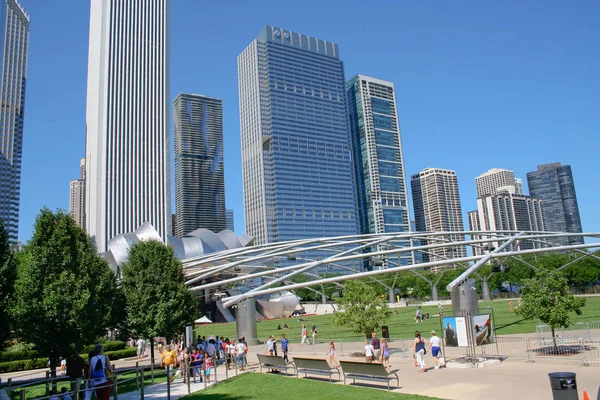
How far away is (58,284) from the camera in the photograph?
1526cm

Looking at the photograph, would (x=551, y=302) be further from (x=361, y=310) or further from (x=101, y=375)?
(x=101, y=375)

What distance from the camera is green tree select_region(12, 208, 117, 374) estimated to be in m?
14.9

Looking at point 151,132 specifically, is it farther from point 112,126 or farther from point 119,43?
point 119,43

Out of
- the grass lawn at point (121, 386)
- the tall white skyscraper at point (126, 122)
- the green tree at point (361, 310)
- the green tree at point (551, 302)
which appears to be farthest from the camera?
the tall white skyscraper at point (126, 122)

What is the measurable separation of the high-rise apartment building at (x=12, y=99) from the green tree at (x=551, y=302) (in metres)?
167

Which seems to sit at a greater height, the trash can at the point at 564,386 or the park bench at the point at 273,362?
the trash can at the point at 564,386

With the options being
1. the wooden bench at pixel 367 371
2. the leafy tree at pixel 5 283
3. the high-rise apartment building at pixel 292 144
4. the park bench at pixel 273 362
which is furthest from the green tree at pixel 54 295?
the high-rise apartment building at pixel 292 144

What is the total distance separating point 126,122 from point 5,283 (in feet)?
346

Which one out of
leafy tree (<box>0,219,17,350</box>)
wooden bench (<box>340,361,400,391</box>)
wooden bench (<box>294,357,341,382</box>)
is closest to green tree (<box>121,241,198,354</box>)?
leafy tree (<box>0,219,17,350</box>)

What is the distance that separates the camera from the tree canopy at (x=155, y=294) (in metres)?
21.7

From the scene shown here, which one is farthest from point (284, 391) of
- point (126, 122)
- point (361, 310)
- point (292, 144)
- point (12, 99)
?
point (12, 99)

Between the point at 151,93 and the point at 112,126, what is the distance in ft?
38.9

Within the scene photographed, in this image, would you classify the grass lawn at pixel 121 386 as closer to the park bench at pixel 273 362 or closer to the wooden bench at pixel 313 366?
the park bench at pixel 273 362

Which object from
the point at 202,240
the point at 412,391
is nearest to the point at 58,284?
the point at 412,391
